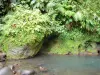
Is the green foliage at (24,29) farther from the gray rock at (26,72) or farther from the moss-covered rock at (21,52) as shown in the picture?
the gray rock at (26,72)

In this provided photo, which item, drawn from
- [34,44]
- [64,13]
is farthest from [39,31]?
[64,13]

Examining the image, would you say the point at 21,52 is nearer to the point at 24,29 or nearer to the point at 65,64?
the point at 24,29

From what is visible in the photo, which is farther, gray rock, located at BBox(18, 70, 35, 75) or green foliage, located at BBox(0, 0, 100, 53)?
green foliage, located at BBox(0, 0, 100, 53)

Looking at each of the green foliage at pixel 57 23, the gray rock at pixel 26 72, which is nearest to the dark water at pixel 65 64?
the gray rock at pixel 26 72

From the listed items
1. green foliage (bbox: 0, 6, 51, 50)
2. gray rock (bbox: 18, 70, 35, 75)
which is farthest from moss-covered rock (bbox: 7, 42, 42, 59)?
gray rock (bbox: 18, 70, 35, 75)

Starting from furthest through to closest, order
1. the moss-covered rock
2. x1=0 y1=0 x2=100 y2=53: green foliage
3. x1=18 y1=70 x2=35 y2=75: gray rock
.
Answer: x1=0 y1=0 x2=100 y2=53: green foliage → the moss-covered rock → x1=18 y1=70 x2=35 y2=75: gray rock

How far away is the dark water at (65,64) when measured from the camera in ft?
23.9

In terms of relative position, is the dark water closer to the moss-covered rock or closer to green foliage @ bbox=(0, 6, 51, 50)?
the moss-covered rock

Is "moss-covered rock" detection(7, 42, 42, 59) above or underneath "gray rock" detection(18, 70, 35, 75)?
above

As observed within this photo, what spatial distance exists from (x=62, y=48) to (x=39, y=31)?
1.57 meters

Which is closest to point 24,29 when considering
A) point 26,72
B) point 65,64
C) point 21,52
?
point 21,52

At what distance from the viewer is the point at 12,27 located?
29.5 feet

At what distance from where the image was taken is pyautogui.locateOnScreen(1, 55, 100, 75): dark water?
7.30 meters

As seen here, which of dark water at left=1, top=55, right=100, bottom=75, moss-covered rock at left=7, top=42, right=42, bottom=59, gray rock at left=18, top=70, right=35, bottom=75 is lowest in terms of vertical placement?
dark water at left=1, top=55, right=100, bottom=75
